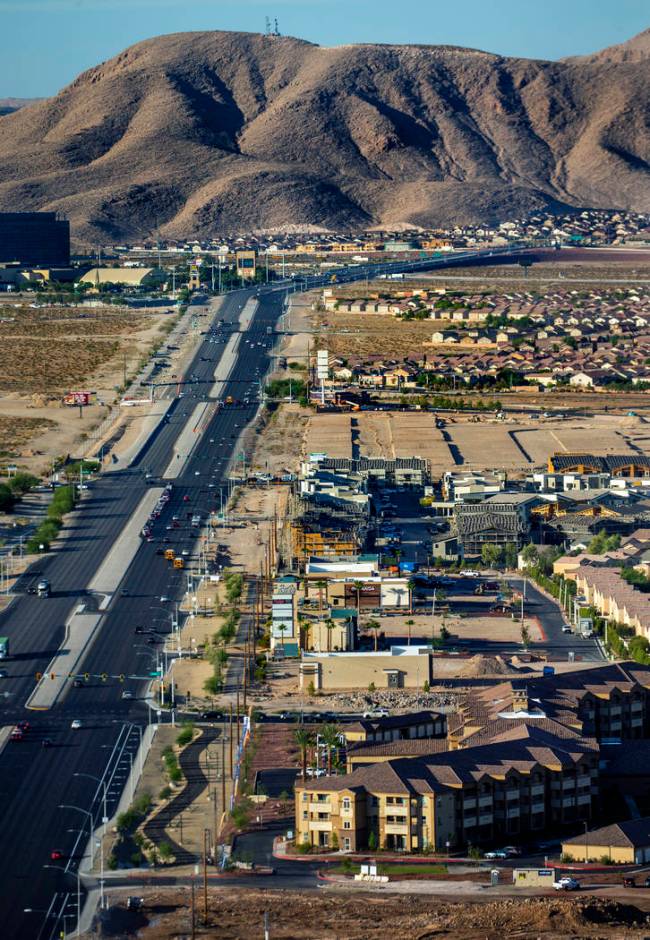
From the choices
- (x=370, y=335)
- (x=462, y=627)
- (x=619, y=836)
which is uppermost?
(x=619, y=836)

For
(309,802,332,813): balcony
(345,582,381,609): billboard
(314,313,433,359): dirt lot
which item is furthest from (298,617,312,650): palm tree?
(314,313,433,359): dirt lot

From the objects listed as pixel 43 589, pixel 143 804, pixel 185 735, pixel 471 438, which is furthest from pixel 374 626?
pixel 471 438

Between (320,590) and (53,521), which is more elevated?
(320,590)

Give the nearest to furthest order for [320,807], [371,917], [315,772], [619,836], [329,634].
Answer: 1. [371,917]
2. [619,836]
3. [320,807]
4. [315,772]
5. [329,634]

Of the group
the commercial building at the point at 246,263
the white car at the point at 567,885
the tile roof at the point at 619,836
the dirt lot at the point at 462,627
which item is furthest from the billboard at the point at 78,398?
the commercial building at the point at 246,263

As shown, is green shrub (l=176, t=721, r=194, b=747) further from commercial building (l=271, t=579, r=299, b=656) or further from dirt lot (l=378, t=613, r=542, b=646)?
dirt lot (l=378, t=613, r=542, b=646)

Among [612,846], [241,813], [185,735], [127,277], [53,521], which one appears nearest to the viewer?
[612,846]

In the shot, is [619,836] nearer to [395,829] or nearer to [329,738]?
[395,829]
